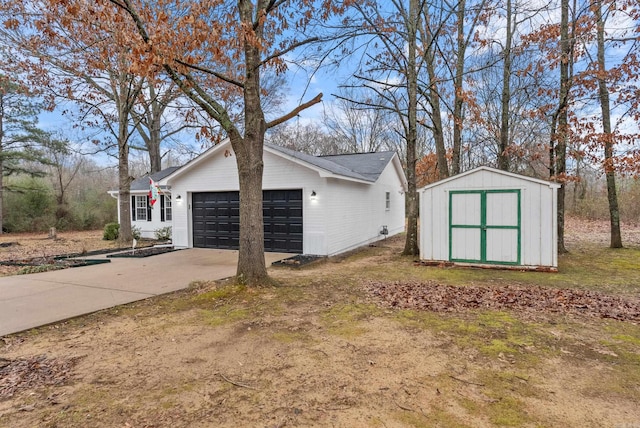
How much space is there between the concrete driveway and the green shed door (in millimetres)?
5072

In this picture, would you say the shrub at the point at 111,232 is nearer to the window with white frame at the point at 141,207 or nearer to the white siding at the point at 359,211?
the window with white frame at the point at 141,207

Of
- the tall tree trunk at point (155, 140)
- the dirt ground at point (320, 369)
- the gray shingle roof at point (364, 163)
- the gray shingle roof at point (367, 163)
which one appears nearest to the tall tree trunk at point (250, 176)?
the dirt ground at point (320, 369)

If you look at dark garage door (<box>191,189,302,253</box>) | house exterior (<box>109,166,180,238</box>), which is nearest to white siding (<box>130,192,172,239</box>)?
house exterior (<box>109,166,180,238</box>)

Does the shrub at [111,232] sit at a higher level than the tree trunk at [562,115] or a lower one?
lower

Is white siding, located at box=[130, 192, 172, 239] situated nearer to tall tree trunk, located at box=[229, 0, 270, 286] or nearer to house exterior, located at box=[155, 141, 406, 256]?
house exterior, located at box=[155, 141, 406, 256]

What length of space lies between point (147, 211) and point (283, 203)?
29.7ft

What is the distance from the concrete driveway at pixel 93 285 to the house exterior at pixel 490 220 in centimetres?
462

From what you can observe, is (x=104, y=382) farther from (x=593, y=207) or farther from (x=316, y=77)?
(x=593, y=207)

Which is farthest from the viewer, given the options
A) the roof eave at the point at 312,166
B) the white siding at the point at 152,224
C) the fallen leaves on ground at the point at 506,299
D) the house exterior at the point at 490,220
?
the white siding at the point at 152,224

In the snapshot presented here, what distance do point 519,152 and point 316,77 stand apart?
6.94 meters

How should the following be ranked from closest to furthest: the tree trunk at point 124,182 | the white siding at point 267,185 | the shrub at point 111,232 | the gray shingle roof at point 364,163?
1. the white siding at point 267,185
2. the tree trunk at point 124,182
3. the gray shingle roof at point 364,163
4. the shrub at point 111,232

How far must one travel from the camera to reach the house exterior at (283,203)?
10.7 m

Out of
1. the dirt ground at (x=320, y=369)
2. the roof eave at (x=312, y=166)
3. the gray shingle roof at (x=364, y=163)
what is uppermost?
the gray shingle roof at (x=364, y=163)

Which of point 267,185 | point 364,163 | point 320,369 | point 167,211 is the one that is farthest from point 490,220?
point 167,211
